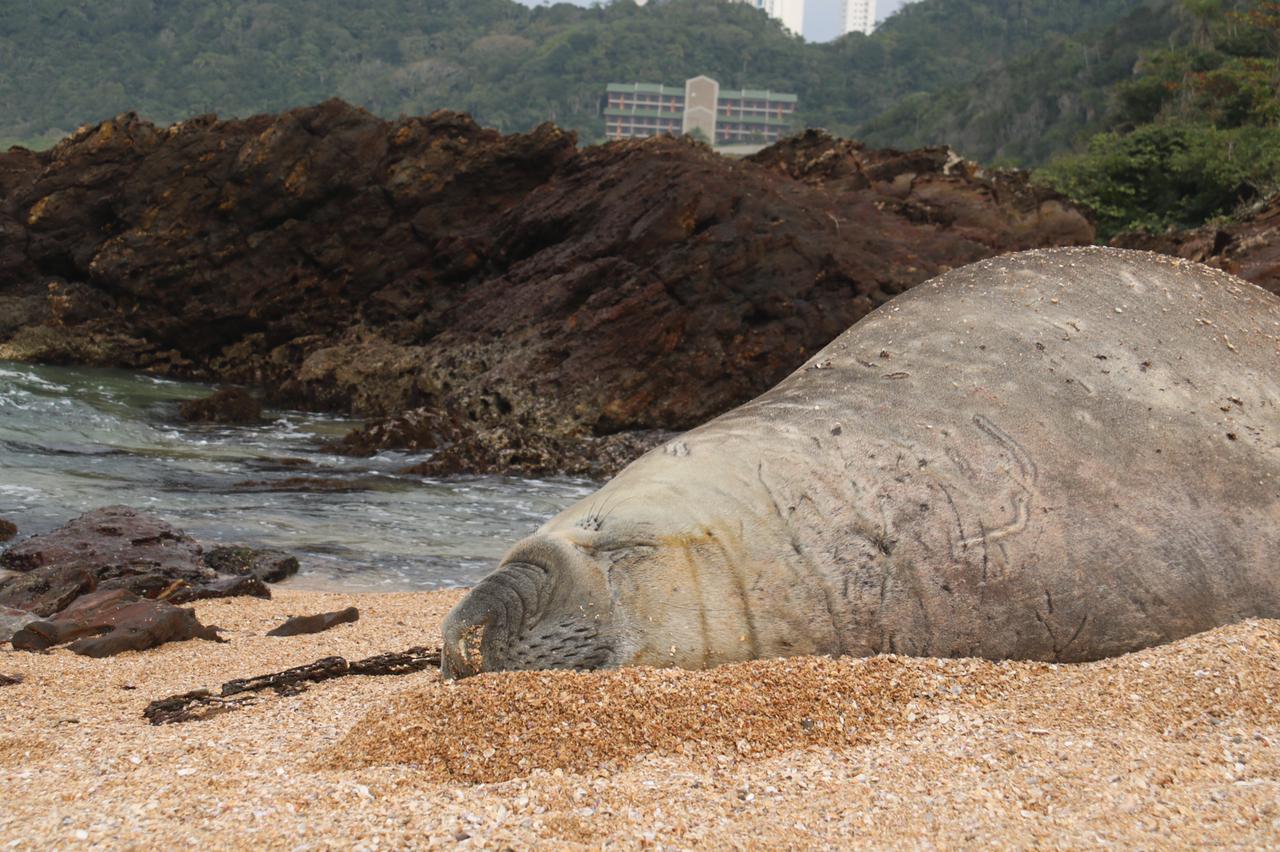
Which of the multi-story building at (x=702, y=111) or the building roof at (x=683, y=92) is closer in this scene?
the multi-story building at (x=702, y=111)

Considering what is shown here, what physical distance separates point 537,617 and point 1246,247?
8827 millimetres

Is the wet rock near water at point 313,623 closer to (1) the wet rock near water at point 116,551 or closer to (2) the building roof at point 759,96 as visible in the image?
(1) the wet rock near water at point 116,551

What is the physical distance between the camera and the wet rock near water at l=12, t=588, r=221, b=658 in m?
4.30

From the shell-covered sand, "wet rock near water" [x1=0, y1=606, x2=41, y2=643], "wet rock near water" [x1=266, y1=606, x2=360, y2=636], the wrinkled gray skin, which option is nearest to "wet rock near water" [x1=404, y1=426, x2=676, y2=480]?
"wet rock near water" [x1=266, y1=606, x2=360, y2=636]

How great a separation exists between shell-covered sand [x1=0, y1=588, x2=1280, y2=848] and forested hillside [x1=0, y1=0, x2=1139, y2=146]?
75.1m

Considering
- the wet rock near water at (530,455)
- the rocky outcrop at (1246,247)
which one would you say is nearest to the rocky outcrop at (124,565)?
the wet rock near water at (530,455)

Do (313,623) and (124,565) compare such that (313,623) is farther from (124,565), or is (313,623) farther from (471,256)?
(471,256)

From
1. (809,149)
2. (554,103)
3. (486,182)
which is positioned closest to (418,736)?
(486,182)

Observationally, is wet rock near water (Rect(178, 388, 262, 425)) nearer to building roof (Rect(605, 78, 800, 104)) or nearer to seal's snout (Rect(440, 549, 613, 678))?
seal's snout (Rect(440, 549, 613, 678))

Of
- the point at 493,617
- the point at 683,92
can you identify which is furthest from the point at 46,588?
the point at 683,92

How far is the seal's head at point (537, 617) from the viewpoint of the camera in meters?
2.85

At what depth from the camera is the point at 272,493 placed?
8.67 m

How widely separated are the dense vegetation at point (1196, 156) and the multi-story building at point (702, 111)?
59209 millimetres

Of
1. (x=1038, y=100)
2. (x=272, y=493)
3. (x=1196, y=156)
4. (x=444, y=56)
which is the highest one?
(x=444, y=56)
